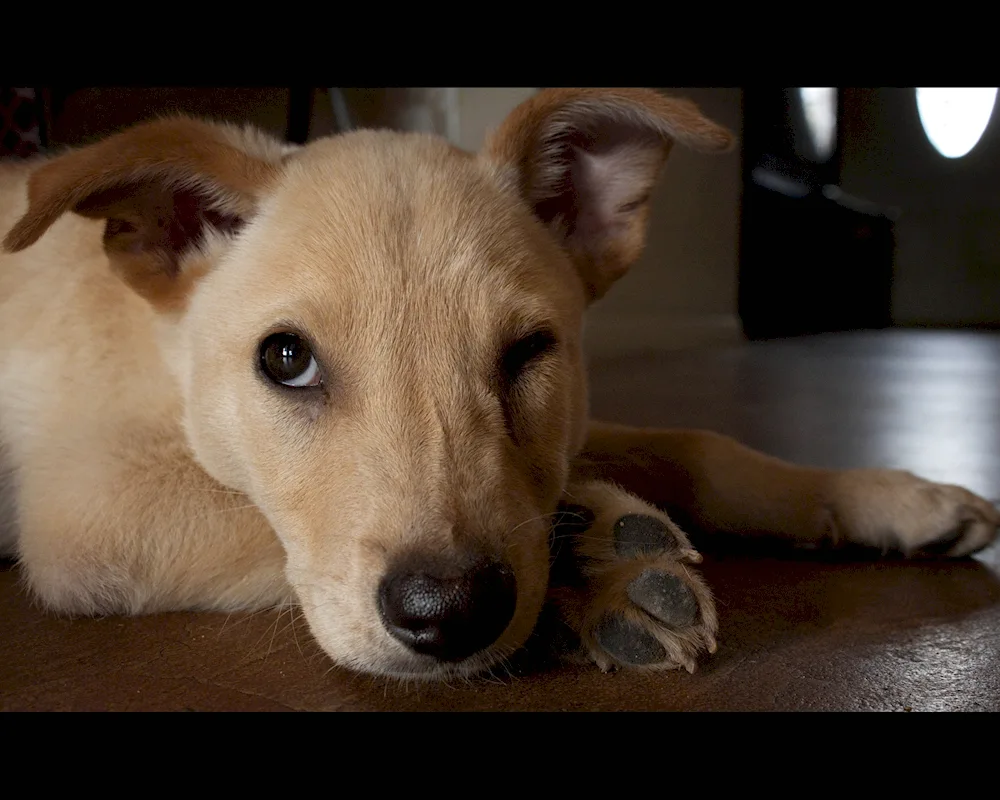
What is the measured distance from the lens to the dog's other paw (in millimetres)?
1793

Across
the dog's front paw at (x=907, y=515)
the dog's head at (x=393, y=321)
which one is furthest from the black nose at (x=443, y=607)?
the dog's front paw at (x=907, y=515)

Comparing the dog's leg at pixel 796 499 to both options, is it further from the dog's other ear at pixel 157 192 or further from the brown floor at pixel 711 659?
the dog's other ear at pixel 157 192

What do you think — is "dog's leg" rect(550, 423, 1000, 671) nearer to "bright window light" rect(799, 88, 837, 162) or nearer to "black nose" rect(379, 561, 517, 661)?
"black nose" rect(379, 561, 517, 661)

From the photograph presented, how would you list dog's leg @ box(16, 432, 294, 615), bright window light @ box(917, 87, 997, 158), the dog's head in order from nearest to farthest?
the dog's head < dog's leg @ box(16, 432, 294, 615) < bright window light @ box(917, 87, 997, 158)

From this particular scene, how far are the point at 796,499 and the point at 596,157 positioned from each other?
1121 millimetres

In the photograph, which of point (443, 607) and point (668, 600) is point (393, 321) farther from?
point (668, 600)

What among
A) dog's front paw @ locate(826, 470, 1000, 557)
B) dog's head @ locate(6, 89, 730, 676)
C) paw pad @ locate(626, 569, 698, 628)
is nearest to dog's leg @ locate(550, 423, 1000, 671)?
dog's front paw @ locate(826, 470, 1000, 557)

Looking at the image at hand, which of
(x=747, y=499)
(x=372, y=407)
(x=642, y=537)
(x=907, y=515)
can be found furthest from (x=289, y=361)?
(x=907, y=515)

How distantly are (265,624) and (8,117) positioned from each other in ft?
13.4

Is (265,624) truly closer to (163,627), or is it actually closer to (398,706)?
(163,627)

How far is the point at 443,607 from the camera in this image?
1546 mm

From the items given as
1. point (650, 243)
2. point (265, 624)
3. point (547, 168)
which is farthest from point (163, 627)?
point (650, 243)

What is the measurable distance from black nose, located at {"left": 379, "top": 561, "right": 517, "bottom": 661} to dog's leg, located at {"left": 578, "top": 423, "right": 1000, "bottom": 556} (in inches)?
42.3

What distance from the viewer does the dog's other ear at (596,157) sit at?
226 cm
